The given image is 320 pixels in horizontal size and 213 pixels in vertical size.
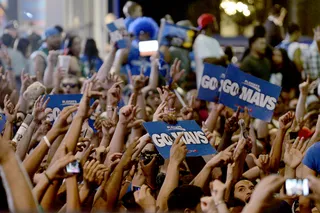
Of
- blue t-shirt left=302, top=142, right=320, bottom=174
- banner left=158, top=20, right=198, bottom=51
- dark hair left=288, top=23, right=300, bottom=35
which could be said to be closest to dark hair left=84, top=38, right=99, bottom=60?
banner left=158, top=20, right=198, bottom=51

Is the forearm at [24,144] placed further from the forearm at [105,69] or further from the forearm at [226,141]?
the forearm at [105,69]

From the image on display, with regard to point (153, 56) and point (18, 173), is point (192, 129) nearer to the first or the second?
point (18, 173)

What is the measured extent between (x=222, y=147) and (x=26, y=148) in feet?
6.60

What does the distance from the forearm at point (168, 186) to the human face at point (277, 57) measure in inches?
312

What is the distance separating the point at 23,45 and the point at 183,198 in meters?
9.78

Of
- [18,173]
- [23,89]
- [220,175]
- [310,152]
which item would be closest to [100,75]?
[23,89]

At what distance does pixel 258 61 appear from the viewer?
1396cm

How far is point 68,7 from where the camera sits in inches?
1307

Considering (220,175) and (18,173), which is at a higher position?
(18,173)

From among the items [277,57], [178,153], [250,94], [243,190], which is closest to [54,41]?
[277,57]

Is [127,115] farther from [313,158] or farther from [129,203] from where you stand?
[313,158]

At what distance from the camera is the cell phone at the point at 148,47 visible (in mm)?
13394

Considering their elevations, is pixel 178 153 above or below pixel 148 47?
below

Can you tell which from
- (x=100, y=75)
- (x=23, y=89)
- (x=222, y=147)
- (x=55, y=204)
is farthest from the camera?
(x=100, y=75)
